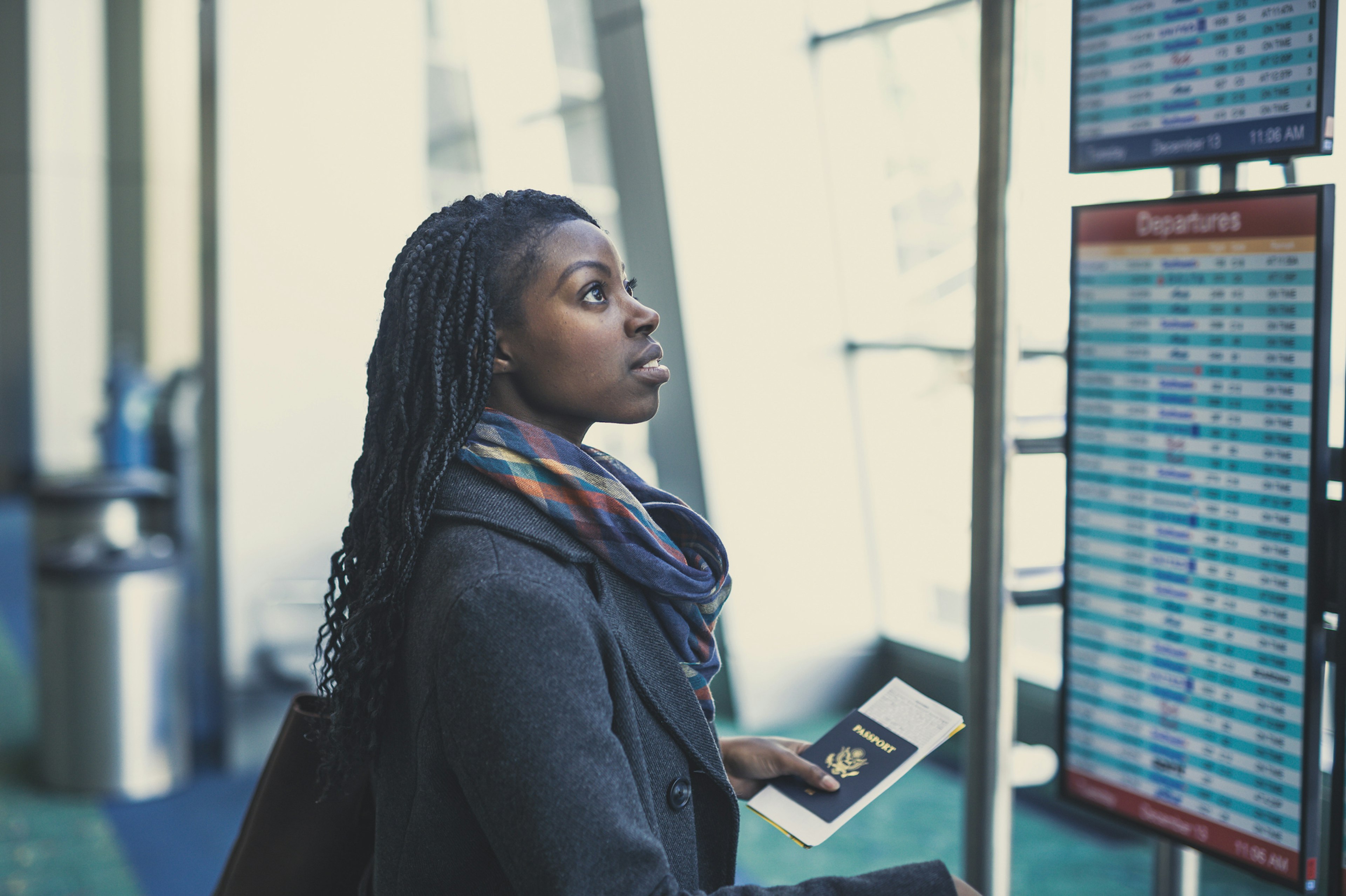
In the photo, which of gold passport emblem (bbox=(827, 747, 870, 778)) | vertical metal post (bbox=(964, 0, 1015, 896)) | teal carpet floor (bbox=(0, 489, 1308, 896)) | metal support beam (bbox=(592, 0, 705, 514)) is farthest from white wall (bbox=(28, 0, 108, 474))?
gold passport emblem (bbox=(827, 747, 870, 778))

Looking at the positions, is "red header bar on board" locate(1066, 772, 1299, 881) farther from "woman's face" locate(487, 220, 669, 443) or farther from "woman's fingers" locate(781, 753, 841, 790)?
"woman's face" locate(487, 220, 669, 443)

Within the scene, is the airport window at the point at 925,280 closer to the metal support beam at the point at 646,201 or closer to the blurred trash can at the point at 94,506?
the metal support beam at the point at 646,201

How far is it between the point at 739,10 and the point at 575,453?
3617mm

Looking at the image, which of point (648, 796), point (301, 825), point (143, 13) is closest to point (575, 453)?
point (648, 796)

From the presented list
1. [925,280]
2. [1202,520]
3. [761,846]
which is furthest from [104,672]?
[1202,520]

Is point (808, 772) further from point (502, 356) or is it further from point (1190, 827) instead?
point (1190, 827)

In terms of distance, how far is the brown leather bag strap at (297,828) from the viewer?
4.57 ft

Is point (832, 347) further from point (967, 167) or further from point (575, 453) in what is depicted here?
point (575, 453)

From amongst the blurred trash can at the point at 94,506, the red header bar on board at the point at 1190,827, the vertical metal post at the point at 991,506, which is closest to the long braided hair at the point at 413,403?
the vertical metal post at the point at 991,506

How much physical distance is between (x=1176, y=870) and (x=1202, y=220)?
3.51 ft

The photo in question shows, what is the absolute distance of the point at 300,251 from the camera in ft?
13.3

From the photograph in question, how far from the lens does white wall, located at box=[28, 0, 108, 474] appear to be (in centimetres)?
909

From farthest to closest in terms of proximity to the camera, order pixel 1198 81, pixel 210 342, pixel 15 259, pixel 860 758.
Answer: pixel 15 259 → pixel 210 342 → pixel 1198 81 → pixel 860 758

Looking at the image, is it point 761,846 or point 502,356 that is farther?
point 761,846
